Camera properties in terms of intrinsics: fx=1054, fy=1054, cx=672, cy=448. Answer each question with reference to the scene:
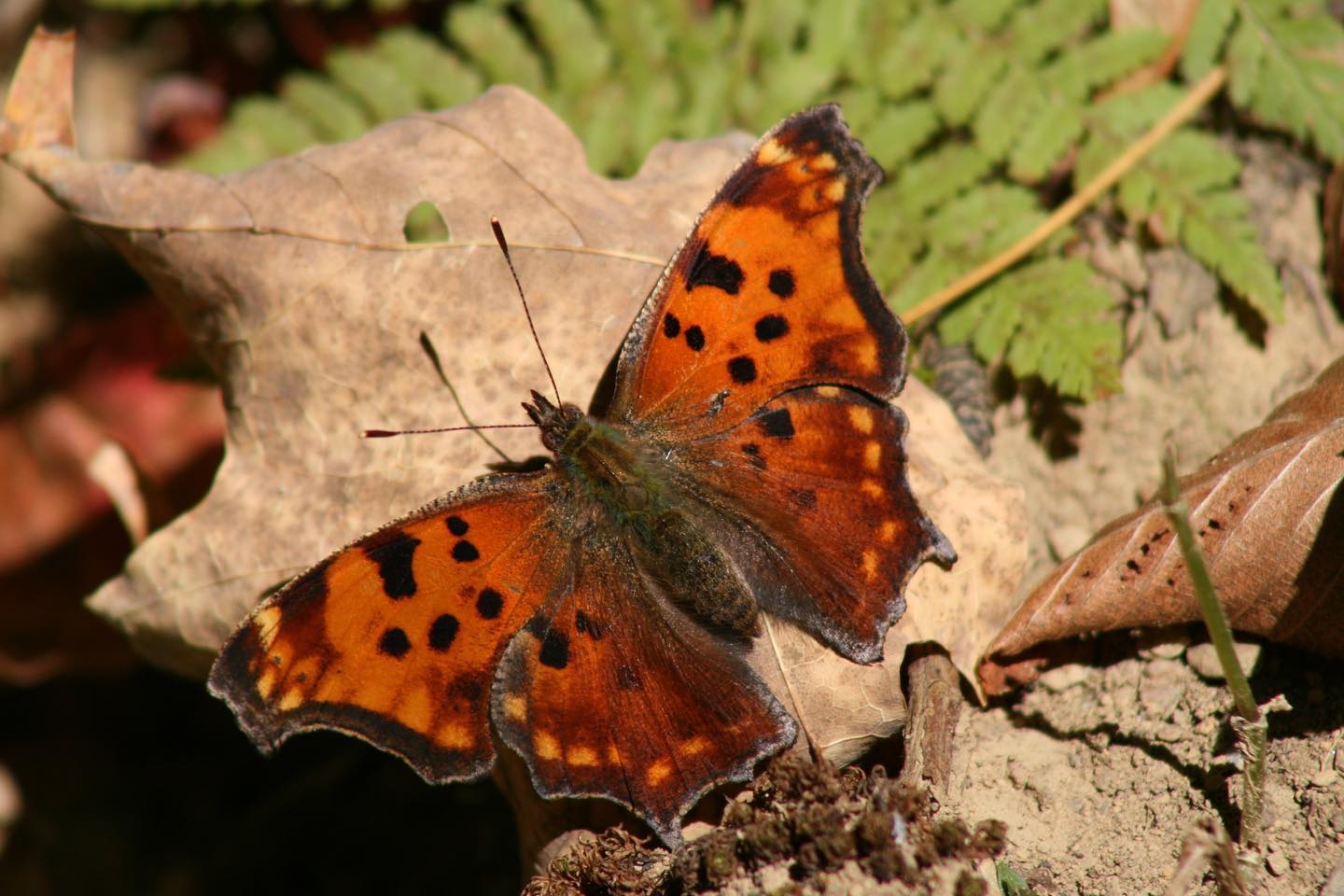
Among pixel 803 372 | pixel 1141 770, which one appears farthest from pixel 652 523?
pixel 1141 770

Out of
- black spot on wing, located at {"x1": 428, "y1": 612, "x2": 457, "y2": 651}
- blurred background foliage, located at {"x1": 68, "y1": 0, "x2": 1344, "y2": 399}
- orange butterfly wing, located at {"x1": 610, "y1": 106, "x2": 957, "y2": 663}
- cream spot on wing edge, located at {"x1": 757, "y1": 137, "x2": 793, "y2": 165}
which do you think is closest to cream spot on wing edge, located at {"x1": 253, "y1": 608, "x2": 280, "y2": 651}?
black spot on wing, located at {"x1": 428, "y1": 612, "x2": 457, "y2": 651}

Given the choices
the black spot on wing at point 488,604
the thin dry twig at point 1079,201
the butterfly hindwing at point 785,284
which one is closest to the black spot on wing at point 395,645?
the black spot on wing at point 488,604

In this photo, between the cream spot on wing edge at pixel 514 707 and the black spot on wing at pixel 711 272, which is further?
the black spot on wing at pixel 711 272

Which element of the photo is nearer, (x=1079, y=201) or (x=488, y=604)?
(x=488, y=604)

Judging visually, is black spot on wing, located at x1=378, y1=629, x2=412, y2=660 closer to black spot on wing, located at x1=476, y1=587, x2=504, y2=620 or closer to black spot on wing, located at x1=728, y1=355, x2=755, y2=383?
black spot on wing, located at x1=476, y1=587, x2=504, y2=620

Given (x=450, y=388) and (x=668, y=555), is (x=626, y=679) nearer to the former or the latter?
(x=668, y=555)

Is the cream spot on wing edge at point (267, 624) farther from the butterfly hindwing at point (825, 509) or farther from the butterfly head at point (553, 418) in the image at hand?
the butterfly hindwing at point (825, 509)
